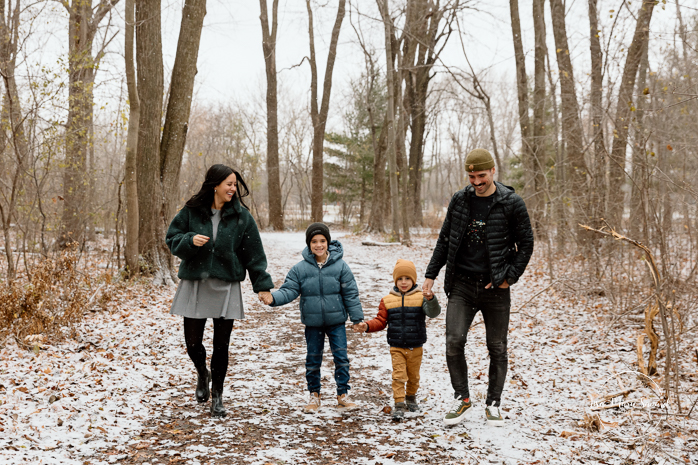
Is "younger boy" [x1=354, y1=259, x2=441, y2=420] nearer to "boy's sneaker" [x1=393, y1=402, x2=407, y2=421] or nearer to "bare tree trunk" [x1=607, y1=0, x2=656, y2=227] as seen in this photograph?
"boy's sneaker" [x1=393, y1=402, x2=407, y2=421]

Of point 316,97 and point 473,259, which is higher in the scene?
point 316,97

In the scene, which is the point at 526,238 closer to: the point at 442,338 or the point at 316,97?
the point at 442,338

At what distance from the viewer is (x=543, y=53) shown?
15508mm

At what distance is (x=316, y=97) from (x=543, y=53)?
12.6 m

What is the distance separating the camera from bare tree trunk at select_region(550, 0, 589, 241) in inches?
355

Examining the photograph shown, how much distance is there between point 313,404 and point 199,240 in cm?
165

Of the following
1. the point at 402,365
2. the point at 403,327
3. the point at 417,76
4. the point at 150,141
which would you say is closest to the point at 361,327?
the point at 403,327

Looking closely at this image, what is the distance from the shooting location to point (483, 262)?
390 centimetres

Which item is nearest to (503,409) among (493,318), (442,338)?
(493,318)

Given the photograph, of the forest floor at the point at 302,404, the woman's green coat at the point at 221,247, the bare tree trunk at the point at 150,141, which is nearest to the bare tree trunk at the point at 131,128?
the bare tree trunk at the point at 150,141

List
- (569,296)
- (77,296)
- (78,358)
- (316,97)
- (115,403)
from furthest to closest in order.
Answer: (316,97), (569,296), (77,296), (78,358), (115,403)

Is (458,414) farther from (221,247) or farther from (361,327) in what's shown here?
(221,247)

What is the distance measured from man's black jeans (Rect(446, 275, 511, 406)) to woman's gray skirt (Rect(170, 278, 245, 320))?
5.53 ft

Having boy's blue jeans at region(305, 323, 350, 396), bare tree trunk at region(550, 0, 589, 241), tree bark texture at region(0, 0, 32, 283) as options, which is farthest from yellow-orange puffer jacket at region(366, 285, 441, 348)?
tree bark texture at region(0, 0, 32, 283)
